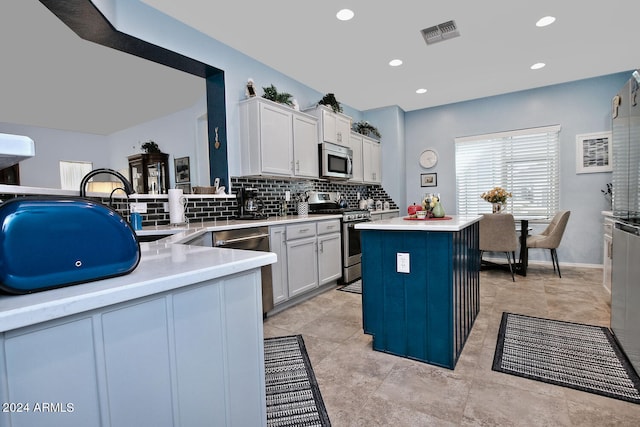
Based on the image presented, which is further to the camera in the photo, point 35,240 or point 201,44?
point 201,44

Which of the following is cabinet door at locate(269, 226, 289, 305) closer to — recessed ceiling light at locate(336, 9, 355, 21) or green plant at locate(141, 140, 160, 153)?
recessed ceiling light at locate(336, 9, 355, 21)

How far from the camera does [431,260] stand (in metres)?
1.96

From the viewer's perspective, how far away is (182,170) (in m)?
5.63

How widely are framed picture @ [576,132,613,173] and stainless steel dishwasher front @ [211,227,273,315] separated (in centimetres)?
466

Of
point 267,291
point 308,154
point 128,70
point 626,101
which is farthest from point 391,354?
point 128,70

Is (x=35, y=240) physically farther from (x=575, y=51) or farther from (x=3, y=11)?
(x=575, y=51)

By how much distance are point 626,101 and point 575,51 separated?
2.19m

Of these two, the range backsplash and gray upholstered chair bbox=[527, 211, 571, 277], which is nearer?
the range backsplash

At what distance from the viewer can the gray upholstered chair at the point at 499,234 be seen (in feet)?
12.7

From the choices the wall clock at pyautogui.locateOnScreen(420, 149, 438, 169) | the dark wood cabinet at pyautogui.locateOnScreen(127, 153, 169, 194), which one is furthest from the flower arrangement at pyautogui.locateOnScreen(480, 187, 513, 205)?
the dark wood cabinet at pyautogui.locateOnScreen(127, 153, 169, 194)

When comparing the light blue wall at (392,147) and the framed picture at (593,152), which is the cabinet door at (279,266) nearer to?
the light blue wall at (392,147)

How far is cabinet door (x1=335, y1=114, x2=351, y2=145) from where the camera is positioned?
4441 millimetres

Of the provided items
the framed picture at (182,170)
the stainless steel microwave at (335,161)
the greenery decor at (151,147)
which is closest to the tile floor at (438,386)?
the stainless steel microwave at (335,161)

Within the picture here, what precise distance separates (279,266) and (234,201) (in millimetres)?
973
